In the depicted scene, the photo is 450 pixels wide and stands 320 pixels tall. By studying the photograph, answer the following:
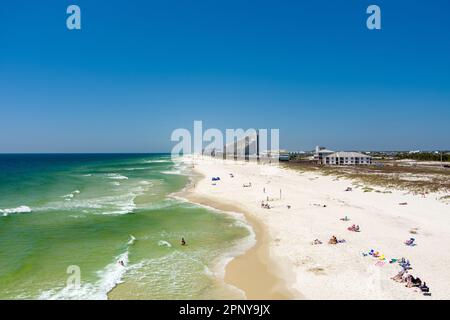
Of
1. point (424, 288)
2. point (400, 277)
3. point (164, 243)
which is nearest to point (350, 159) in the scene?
point (164, 243)

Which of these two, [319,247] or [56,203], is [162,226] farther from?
[56,203]

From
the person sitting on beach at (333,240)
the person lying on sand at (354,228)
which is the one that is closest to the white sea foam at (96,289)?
the person sitting on beach at (333,240)

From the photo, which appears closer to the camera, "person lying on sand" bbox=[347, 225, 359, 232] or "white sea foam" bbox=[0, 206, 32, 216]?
"person lying on sand" bbox=[347, 225, 359, 232]

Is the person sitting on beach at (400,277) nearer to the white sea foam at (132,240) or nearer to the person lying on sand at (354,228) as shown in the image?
the person lying on sand at (354,228)

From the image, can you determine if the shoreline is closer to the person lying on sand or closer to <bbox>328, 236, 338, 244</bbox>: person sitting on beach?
<bbox>328, 236, 338, 244</bbox>: person sitting on beach

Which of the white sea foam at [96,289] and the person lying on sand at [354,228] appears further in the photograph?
the person lying on sand at [354,228]

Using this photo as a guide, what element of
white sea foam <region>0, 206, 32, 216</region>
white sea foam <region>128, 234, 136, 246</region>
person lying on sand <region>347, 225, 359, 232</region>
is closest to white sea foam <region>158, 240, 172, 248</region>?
white sea foam <region>128, 234, 136, 246</region>
